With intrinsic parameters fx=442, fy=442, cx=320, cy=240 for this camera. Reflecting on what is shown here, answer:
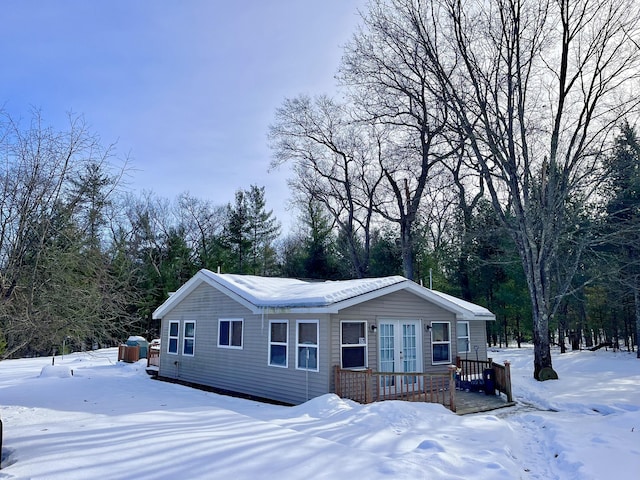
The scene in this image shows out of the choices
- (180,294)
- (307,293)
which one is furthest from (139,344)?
(307,293)

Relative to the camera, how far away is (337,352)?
32.2 ft

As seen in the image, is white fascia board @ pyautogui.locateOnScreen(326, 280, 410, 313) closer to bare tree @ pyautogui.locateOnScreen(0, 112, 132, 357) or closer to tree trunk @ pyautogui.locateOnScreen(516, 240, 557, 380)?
bare tree @ pyautogui.locateOnScreen(0, 112, 132, 357)

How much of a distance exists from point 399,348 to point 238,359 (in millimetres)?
4324

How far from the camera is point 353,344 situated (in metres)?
10.2

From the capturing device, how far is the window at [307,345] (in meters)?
10.1

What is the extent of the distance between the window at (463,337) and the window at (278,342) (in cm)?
820

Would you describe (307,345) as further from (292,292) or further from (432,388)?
(432,388)

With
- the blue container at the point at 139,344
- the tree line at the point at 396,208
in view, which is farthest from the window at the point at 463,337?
the blue container at the point at 139,344

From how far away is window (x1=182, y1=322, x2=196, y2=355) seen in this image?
45.8ft

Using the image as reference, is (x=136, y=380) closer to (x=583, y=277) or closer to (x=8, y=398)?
(x=8, y=398)

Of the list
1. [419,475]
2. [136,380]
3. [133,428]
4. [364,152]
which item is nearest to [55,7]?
[133,428]

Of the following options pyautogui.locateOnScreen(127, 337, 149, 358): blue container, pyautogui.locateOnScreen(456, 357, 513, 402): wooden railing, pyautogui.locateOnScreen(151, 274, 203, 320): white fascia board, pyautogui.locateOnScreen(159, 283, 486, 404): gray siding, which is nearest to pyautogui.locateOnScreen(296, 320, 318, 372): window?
pyautogui.locateOnScreen(159, 283, 486, 404): gray siding

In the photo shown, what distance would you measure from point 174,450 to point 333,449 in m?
1.90

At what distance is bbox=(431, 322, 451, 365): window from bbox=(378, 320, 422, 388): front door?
66 centimetres
